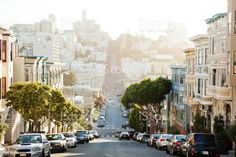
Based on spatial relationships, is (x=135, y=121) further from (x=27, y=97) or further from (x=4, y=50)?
(x=4, y=50)

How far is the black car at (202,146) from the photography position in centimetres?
3350

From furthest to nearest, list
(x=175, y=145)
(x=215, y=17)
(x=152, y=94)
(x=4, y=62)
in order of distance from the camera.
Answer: (x=152, y=94)
(x=215, y=17)
(x=4, y=62)
(x=175, y=145)

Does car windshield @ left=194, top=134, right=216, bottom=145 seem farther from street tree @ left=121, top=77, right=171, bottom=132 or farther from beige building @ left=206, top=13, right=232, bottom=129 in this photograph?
street tree @ left=121, top=77, right=171, bottom=132

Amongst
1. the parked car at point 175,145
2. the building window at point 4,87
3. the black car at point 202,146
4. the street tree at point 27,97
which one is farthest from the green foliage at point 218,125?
the building window at point 4,87

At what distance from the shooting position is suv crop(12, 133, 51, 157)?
104 ft

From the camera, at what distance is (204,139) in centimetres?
3422

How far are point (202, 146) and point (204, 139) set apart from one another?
598 mm

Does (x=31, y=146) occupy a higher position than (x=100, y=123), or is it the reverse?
(x=31, y=146)

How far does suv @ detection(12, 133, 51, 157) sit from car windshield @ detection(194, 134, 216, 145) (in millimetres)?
8247

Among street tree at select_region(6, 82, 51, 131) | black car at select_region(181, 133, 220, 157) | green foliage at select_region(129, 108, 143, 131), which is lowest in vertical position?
green foliage at select_region(129, 108, 143, 131)

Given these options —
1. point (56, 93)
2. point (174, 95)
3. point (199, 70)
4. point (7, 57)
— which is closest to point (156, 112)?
point (174, 95)

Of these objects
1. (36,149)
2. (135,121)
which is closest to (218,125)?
(36,149)

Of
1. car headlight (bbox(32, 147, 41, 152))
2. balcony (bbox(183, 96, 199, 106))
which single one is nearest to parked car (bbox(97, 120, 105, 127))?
balcony (bbox(183, 96, 199, 106))

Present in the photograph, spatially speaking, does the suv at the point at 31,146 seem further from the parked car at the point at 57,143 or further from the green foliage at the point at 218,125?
the green foliage at the point at 218,125
